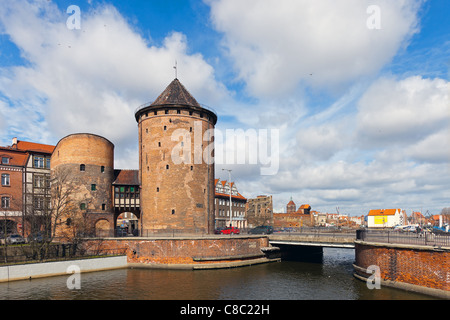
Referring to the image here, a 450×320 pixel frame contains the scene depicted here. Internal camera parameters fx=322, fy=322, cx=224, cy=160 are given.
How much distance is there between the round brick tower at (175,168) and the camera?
37.3 m

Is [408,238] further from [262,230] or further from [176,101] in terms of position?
[176,101]

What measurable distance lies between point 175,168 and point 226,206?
31.9 meters

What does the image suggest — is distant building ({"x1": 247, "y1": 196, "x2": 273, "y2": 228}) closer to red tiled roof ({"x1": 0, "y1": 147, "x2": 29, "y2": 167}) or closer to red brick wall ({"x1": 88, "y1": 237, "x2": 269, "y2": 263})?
red brick wall ({"x1": 88, "y1": 237, "x2": 269, "y2": 263})

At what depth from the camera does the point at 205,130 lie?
4022 cm

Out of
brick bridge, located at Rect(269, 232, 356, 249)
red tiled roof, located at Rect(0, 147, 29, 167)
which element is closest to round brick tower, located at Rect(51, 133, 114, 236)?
red tiled roof, located at Rect(0, 147, 29, 167)

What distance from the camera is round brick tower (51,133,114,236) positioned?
37406 mm

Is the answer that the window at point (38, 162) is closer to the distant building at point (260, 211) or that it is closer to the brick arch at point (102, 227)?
the brick arch at point (102, 227)

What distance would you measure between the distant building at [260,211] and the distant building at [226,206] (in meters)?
9.42

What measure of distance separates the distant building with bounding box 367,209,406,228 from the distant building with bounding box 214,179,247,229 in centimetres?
6090

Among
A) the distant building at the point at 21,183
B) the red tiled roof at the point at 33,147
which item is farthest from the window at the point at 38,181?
the red tiled roof at the point at 33,147

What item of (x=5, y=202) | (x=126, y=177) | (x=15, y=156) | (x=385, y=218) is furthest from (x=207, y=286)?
(x=385, y=218)

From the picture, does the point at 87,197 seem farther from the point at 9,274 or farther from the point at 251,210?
the point at 251,210
